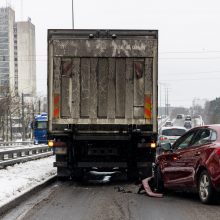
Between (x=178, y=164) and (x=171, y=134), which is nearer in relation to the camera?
(x=178, y=164)

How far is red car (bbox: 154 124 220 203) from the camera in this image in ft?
29.9

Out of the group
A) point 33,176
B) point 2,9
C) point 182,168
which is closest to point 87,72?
point 33,176

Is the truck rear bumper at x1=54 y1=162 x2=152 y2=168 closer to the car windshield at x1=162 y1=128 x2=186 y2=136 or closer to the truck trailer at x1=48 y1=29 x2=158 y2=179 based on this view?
the truck trailer at x1=48 y1=29 x2=158 y2=179

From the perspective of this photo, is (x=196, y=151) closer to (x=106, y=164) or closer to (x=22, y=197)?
(x=22, y=197)

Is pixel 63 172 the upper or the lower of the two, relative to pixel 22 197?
upper

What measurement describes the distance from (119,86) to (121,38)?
1.25 m

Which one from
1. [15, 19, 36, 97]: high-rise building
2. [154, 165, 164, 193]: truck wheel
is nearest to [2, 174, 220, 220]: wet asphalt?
[154, 165, 164, 193]: truck wheel

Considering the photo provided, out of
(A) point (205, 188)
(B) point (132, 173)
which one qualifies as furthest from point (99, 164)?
(A) point (205, 188)

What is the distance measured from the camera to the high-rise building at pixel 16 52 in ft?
339

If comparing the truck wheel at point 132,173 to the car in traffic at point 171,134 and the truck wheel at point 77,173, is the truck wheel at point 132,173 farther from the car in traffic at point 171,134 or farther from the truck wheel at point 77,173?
the car in traffic at point 171,134

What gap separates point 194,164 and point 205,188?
0.60 metres

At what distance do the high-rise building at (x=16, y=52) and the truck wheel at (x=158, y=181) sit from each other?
86088mm

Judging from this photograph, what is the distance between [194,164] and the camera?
32.2 feet

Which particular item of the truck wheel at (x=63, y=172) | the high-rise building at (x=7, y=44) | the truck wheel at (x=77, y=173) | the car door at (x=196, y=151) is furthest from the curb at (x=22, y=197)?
the high-rise building at (x=7, y=44)
